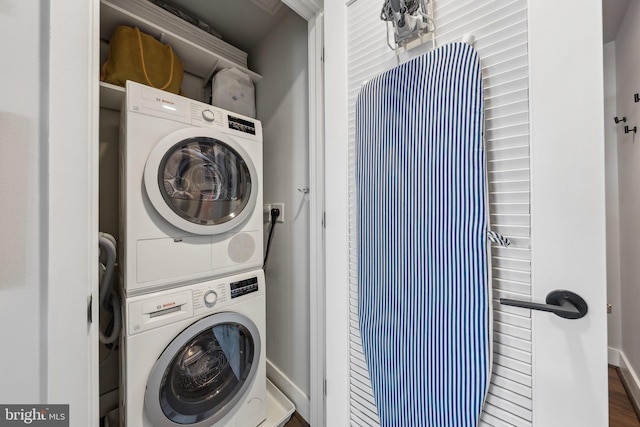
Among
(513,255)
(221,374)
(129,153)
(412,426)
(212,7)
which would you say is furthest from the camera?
(212,7)

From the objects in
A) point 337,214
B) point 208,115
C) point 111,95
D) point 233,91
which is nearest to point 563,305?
point 337,214

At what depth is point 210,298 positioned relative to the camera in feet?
3.49

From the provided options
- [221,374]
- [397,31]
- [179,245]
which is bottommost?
[221,374]

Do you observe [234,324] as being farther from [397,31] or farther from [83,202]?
[397,31]

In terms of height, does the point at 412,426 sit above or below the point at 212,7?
below

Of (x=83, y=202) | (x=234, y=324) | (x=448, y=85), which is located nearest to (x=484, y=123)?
(x=448, y=85)

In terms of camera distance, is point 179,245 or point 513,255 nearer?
point 513,255

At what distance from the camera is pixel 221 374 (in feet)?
3.73

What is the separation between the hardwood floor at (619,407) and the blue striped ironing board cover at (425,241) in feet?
4.51

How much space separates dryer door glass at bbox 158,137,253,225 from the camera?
1.02 m

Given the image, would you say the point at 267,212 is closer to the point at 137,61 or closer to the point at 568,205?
the point at 137,61

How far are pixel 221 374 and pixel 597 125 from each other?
159cm

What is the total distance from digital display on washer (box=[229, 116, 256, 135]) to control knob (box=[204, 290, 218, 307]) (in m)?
0.84

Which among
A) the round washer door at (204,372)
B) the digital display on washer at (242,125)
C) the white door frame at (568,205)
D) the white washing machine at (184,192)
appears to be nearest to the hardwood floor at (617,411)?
the round washer door at (204,372)
